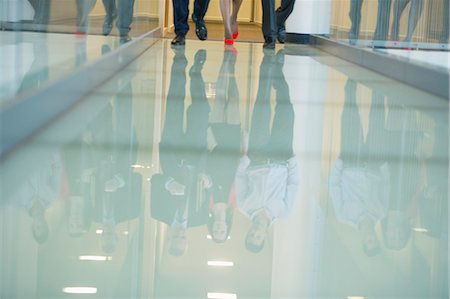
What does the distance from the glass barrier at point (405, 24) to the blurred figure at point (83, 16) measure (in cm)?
298

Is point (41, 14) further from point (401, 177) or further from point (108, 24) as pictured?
point (108, 24)

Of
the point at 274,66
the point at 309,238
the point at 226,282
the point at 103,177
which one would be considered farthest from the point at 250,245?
the point at 274,66

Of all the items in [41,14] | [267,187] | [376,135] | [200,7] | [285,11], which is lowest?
[267,187]

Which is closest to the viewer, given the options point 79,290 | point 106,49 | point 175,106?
point 79,290

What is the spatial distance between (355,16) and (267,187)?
22.0 feet

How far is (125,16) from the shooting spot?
705 cm

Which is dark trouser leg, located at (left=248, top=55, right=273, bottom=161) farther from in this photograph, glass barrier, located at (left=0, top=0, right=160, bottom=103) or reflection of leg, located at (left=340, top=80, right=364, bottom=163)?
glass barrier, located at (left=0, top=0, right=160, bottom=103)

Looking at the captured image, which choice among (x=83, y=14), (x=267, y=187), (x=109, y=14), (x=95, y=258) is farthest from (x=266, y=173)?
(x=109, y=14)

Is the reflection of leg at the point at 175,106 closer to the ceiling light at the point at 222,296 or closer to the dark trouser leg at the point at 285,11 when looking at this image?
the ceiling light at the point at 222,296

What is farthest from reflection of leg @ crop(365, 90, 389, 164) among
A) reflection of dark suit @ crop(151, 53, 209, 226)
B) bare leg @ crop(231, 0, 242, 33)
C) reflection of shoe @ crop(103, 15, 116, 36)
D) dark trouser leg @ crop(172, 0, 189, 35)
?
bare leg @ crop(231, 0, 242, 33)

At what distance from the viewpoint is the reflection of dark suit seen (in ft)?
7.19

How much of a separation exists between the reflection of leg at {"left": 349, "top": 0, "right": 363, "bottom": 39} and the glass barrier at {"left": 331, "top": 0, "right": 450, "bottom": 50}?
0.65 ft

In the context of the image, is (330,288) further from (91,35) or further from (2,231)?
(91,35)

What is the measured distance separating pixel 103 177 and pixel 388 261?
101 cm
